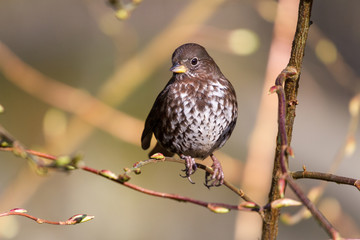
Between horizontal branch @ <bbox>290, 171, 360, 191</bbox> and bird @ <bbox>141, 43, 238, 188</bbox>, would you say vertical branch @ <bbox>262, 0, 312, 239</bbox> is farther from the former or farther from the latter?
bird @ <bbox>141, 43, 238, 188</bbox>

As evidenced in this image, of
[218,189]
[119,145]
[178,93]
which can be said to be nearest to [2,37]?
[119,145]

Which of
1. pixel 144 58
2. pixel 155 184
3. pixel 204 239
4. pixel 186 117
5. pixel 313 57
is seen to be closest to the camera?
pixel 186 117

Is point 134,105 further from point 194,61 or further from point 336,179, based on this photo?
point 336,179

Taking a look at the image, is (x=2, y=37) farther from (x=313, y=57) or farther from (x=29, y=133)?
(x=313, y=57)

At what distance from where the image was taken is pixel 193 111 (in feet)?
10.9

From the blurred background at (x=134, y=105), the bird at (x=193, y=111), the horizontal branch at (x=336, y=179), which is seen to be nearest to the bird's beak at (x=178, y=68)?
the bird at (x=193, y=111)

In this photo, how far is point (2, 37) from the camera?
18.9 feet

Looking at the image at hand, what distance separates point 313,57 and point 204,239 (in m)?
2.29

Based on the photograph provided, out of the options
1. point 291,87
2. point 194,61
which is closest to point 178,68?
point 194,61

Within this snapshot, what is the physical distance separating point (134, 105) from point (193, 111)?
2590 millimetres

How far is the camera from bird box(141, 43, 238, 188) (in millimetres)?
3301

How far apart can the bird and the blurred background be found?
444 mm

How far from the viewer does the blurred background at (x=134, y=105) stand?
406 cm

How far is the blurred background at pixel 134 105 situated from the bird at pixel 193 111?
0.44 meters
